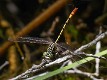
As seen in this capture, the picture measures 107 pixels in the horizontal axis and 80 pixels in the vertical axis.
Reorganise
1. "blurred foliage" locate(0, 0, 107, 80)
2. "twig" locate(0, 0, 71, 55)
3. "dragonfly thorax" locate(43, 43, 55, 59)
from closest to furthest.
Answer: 1. "dragonfly thorax" locate(43, 43, 55, 59)
2. "blurred foliage" locate(0, 0, 107, 80)
3. "twig" locate(0, 0, 71, 55)

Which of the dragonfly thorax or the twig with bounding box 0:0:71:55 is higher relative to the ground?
the twig with bounding box 0:0:71:55

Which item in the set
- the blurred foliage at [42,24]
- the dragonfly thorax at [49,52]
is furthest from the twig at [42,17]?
the dragonfly thorax at [49,52]

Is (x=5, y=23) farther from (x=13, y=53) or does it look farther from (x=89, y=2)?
(x=89, y=2)

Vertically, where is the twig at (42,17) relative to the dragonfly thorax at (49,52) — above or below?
above

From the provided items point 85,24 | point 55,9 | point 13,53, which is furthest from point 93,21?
point 13,53

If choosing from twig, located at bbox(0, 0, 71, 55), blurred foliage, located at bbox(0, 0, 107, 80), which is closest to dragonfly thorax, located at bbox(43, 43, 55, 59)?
blurred foliage, located at bbox(0, 0, 107, 80)

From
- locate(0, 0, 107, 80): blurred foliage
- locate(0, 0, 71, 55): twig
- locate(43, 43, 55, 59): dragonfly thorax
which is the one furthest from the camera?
locate(0, 0, 71, 55): twig

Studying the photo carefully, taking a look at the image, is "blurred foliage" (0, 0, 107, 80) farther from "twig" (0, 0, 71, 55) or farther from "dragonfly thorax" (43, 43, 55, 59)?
"dragonfly thorax" (43, 43, 55, 59)

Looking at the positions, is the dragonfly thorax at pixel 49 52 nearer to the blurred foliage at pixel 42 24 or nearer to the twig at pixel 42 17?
the blurred foliage at pixel 42 24

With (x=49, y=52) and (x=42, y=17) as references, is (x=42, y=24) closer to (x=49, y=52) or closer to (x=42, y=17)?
(x=42, y=17)

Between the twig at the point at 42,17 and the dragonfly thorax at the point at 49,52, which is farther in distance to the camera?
the twig at the point at 42,17

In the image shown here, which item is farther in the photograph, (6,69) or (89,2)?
(89,2)
